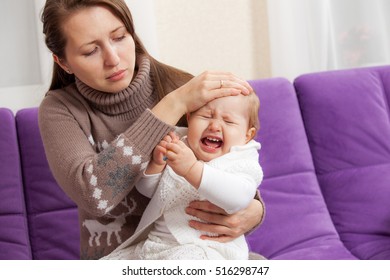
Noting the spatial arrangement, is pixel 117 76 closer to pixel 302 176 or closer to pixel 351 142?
pixel 302 176

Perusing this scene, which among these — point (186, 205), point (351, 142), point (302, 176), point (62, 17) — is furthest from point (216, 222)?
point (351, 142)

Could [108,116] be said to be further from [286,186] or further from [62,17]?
[286,186]

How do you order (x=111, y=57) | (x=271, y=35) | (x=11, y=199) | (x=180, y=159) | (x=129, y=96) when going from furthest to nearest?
(x=271, y=35) < (x=11, y=199) < (x=129, y=96) < (x=111, y=57) < (x=180, y=159)

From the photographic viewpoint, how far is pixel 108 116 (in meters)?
1.49

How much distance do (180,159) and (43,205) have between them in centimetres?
90

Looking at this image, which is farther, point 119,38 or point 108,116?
point 108,116

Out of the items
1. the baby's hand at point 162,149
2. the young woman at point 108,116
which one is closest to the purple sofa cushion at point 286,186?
the young woman at point 108,116

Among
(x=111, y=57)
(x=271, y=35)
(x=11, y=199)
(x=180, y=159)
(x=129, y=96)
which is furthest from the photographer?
(x=271, y=35)

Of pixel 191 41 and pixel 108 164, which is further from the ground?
pixel 191 41

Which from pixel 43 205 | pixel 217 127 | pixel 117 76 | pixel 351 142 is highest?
pixel 117 76

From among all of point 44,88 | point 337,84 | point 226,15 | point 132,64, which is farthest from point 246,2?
point 132,64

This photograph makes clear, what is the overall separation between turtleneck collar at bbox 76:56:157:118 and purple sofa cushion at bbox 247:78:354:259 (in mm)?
637

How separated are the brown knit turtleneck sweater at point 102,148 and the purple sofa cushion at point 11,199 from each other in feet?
1.63
